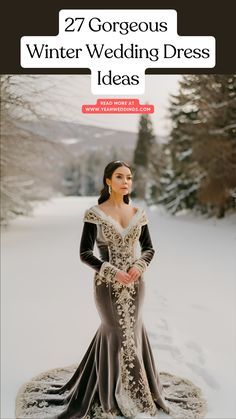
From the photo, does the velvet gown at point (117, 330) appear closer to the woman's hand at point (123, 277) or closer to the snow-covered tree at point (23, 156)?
the woman's hand at point (123, 277)

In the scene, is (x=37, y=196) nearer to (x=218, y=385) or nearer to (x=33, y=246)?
(x=33, y=246)

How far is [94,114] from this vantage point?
2600mm

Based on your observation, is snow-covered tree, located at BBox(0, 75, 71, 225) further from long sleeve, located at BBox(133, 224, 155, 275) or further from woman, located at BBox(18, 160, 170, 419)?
long sleeve, located at BBox(133, 224, 155, 275)

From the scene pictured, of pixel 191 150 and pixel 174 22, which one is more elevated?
pixel 174 22

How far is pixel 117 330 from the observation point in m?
2.35

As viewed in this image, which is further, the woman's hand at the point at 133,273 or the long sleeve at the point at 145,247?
the long sleeve at the point at 145,247

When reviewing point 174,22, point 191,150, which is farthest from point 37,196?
point 174,22

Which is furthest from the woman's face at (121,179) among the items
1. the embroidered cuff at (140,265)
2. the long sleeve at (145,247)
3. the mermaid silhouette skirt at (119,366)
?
the mermaid silhouette skirt at (119,366)

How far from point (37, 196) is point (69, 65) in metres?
1.63

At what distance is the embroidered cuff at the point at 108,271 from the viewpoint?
86.9 inches

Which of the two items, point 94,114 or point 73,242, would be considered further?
point 73,242

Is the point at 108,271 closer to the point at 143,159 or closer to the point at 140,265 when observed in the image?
the point at 140,265

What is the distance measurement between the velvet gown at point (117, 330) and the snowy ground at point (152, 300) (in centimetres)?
41

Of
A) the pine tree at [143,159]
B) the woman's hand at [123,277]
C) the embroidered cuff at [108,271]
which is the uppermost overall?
the pine tree at [143,159]
